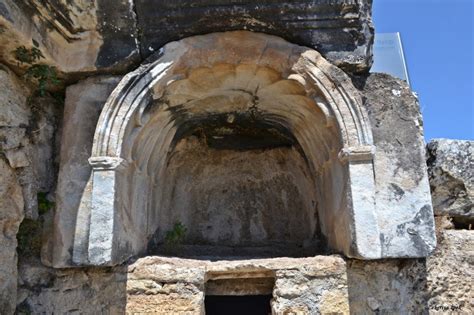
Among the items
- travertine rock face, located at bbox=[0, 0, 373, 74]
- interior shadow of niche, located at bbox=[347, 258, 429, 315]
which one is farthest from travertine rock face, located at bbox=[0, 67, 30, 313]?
interior shadow of niche, located at bbox=[347, 258, 429, 315]

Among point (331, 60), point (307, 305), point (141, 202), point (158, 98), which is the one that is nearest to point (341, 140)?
point (331, 60)

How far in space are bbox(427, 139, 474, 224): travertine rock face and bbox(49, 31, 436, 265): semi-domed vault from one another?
1027mm

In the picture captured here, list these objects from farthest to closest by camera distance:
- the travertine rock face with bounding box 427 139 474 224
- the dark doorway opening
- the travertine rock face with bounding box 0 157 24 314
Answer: the dark doorway opening
the travertine rock face with bounding box 427 139 474 224
the travertine rock face with bounding box 0 157 24 314

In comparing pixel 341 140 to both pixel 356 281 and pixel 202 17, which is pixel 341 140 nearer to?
pixel 356 281

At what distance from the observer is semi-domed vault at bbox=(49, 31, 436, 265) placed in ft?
10.6

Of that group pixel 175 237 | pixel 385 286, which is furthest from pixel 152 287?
pixel 385 286

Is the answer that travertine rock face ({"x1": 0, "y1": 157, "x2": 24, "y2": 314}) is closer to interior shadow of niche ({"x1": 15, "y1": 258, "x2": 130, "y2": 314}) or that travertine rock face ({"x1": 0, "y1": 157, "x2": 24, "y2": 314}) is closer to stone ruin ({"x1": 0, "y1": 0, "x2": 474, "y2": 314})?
stone ruin ({"x1": 0, "y1": 0, "x2": 474, "y2": 314})

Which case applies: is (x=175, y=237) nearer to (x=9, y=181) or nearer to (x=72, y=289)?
(x=72, y=289)

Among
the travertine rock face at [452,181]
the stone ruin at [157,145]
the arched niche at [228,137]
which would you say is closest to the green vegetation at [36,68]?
the stone ruin at [157,145]

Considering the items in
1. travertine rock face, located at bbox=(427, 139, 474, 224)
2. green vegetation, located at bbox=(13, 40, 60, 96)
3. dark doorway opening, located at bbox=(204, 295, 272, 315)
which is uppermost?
green vegetation, located at bbox=(13, 40, 60, 96)

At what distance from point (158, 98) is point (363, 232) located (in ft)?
6.66

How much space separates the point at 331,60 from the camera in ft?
11.6

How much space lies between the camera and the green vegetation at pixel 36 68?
3.24m

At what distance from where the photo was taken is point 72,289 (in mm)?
3342
